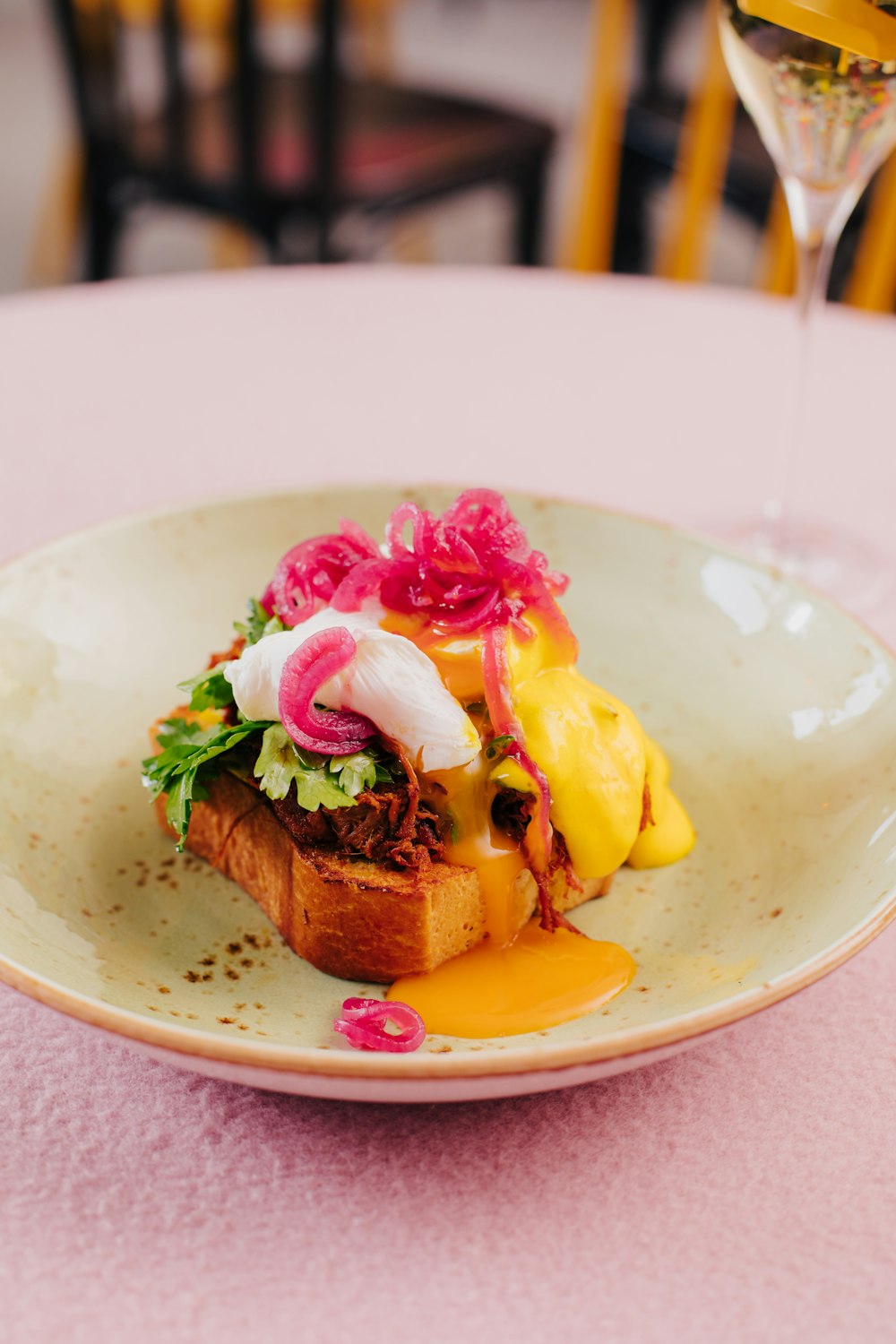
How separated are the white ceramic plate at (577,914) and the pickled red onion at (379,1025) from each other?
2 centimetres

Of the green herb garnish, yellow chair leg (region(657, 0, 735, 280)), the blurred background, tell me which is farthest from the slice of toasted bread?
yellow chair leg (region(657, 0, 735, 280))

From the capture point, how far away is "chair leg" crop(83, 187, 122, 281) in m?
4.77

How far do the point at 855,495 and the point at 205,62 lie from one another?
7.63m

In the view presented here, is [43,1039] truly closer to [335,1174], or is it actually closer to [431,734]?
[335,1174]

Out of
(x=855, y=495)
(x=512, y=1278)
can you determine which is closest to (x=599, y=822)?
(x=512, y=1278)

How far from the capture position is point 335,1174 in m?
1.09

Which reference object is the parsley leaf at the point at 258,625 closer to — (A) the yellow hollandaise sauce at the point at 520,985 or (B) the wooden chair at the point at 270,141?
(A) the yellow hollandaise sauce at the point at 520,985

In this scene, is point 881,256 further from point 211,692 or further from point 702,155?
point 211,692

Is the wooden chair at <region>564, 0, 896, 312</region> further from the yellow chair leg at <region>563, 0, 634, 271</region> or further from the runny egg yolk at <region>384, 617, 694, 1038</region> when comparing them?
the runny egg yolk at <region>384, 617, 694, 1038</region>

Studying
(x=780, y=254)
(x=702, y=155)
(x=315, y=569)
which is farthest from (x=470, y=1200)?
(x=702, y=155)

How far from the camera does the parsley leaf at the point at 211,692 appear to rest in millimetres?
1438

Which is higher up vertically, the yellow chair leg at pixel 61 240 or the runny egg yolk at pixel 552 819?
the runny egg yolk at pixel 552 819

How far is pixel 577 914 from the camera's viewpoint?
4.56ft

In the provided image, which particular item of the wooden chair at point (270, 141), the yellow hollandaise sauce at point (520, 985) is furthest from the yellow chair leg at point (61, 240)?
the yellow hollandaise sauce at point (520, 985)
